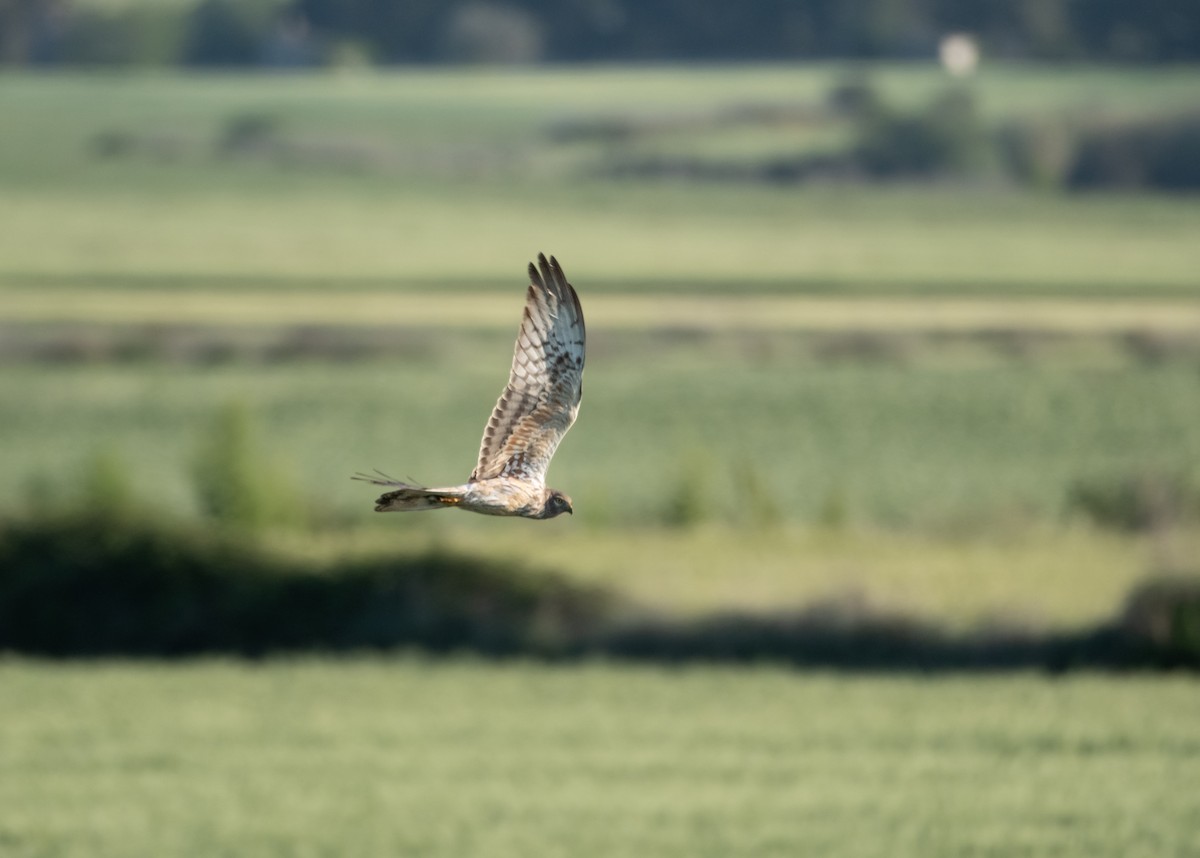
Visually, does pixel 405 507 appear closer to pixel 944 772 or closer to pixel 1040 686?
pixel 944 772

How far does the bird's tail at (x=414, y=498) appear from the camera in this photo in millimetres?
3963

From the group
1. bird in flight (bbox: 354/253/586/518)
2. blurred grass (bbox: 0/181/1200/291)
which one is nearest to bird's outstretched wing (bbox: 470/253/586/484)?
bird in flight (bbox: 354/253/586/518)

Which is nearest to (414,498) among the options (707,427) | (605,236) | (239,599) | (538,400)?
(538,400)

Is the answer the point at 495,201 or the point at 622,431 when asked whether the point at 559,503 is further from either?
the point at 495,201

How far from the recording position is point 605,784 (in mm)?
20578

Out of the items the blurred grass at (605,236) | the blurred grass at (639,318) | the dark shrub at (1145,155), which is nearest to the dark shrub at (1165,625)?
the blurred grass at (639,318)

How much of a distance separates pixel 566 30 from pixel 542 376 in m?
90.4

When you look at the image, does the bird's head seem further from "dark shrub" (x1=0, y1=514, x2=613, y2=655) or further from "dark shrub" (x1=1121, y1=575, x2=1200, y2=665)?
"dark shrub" (x1=1121, y1=575, x2=1200, y2=665)

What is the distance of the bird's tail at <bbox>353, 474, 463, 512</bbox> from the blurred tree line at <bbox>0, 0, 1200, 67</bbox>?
8442 centimetres

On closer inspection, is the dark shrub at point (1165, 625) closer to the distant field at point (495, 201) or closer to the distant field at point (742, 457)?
the distant field at point (742, 457)

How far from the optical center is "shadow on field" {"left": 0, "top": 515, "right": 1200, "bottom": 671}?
24.1 metres

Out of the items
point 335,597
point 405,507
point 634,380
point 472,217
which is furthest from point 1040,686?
point 472,217

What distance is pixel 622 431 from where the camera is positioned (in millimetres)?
46875

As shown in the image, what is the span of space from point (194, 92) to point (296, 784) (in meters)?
74.9
